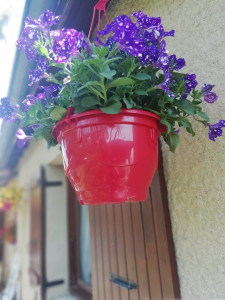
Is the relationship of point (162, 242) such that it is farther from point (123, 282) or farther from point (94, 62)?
point (94, 62)

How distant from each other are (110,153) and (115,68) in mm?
254

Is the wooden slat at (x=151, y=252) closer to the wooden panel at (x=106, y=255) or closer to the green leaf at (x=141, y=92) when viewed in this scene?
the wooden panel at (x=106, y=255)

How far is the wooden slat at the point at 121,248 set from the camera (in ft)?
3.74

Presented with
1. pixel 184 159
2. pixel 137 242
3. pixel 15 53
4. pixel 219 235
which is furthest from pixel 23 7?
pixel 219 235

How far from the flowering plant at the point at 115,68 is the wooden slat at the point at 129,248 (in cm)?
55

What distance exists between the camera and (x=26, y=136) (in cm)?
91

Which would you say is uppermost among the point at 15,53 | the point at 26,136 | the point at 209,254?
the point at 15,53

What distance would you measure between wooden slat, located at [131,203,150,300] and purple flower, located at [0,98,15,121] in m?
0.67

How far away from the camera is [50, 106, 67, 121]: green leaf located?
2.28ft

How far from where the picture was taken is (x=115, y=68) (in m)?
0.69

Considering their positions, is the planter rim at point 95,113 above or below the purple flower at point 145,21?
below

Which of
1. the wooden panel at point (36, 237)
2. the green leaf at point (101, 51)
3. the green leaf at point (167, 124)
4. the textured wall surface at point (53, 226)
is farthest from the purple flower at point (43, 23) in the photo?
the wooden panel at point (36, 237)

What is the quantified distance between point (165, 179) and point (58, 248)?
222cm

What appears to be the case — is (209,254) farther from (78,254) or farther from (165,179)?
(78,254)
